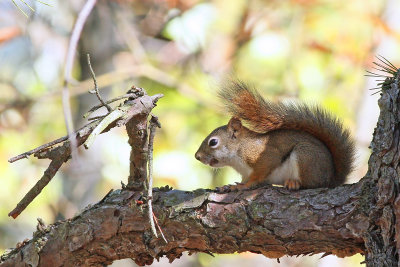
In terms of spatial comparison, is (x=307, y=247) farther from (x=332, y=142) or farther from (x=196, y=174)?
(x=196, y=174)

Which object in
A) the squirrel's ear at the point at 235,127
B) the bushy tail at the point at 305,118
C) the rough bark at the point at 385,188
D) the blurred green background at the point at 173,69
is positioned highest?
the blurred green background at the point at 173,69

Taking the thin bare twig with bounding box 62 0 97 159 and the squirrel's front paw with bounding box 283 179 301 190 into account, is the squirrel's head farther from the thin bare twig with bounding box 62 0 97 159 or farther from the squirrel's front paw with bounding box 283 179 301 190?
the thin bare twig with bounding box 62 0 97 159

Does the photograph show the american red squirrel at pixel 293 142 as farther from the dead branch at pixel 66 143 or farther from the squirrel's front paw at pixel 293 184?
the dead branch at pixel 66 143

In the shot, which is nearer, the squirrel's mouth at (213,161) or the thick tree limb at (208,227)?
the thick tree limb at (208,227)

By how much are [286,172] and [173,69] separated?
12.8 feet

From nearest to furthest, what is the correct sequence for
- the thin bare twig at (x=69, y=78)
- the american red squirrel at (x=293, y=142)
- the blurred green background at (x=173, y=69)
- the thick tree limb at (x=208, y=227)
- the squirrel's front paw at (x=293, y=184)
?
the thin bare twig at (x=69, y=78)
the thick tree limb at (x=208, y=227)
the squirrel's front paw at (x=293, y=184)
the american red squirrel at (x=293, y=142)
the blurred green background at (x=173, y=69)

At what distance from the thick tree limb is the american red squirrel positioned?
0.34 metres

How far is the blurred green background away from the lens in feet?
17.7

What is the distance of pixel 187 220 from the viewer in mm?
2346

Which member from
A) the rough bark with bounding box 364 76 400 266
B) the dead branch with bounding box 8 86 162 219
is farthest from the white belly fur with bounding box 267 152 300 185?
the dead branch with bounding box 8 86 162 219

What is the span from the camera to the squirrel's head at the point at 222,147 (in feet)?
10.6

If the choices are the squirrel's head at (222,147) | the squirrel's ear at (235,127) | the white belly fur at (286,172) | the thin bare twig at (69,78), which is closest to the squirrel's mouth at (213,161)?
the squirrel's head at (222,147)

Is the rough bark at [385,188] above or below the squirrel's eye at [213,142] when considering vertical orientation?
below

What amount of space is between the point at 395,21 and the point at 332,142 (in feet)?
9.67
